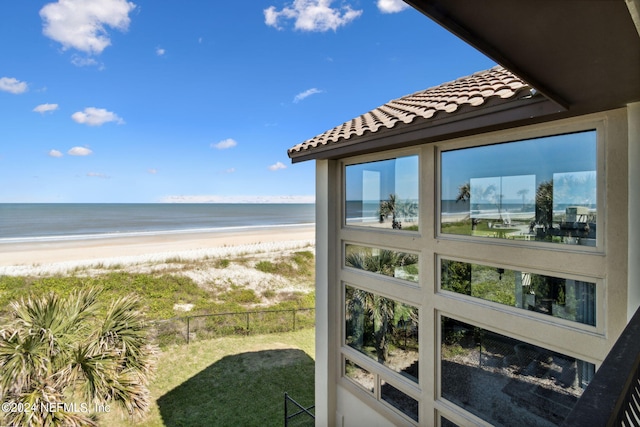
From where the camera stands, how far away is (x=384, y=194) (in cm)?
455

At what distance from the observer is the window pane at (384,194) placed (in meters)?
4.15

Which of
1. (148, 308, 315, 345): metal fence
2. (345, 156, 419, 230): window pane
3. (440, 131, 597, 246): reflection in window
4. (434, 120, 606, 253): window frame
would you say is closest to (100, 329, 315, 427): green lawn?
(148, 308, 315, 345): metal fence

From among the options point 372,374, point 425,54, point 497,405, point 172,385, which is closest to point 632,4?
point 497,405

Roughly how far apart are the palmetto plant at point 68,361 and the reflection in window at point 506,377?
4999 millimetres

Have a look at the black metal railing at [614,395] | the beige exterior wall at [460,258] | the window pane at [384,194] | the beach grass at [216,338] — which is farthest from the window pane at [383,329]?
the beach grass at [216,338]

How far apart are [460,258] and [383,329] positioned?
1600mm

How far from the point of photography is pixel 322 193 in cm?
→ 516

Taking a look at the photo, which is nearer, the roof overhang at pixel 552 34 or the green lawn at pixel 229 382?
the roof overhang at pixel 552 34

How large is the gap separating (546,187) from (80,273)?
20.8 m

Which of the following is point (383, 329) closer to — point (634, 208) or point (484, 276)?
point (484, 276)

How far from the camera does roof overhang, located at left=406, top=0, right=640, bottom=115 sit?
3.81 feet

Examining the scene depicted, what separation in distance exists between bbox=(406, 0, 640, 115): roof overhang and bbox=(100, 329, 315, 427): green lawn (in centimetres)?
859

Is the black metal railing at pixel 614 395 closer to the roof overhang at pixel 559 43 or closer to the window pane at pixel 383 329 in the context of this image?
the roof overhang at pixel 559 43

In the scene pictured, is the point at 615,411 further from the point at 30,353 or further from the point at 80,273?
the point at 80,273
